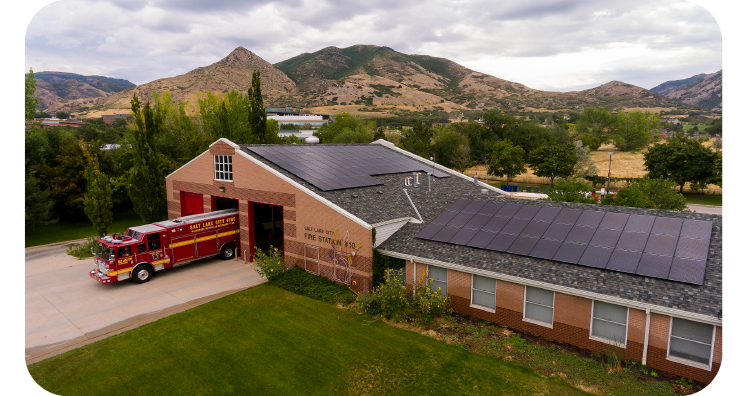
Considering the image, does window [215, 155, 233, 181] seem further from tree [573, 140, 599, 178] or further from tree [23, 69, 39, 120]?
tree [573, 140, 599, 178]

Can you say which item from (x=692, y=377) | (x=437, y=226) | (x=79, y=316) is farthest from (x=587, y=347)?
(x=79, y=316)

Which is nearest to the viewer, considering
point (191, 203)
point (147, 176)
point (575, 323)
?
point (575, 323)

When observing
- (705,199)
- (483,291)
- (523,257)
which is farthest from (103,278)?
(705,199)

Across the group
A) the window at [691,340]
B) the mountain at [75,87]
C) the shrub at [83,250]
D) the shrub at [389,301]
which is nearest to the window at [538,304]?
the window at [691,340]

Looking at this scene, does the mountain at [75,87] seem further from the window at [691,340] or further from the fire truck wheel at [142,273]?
the window at [691,340]

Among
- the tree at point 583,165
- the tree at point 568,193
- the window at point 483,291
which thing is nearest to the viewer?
the window at point 483,291

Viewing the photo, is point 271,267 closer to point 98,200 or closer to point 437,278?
point 437,278
